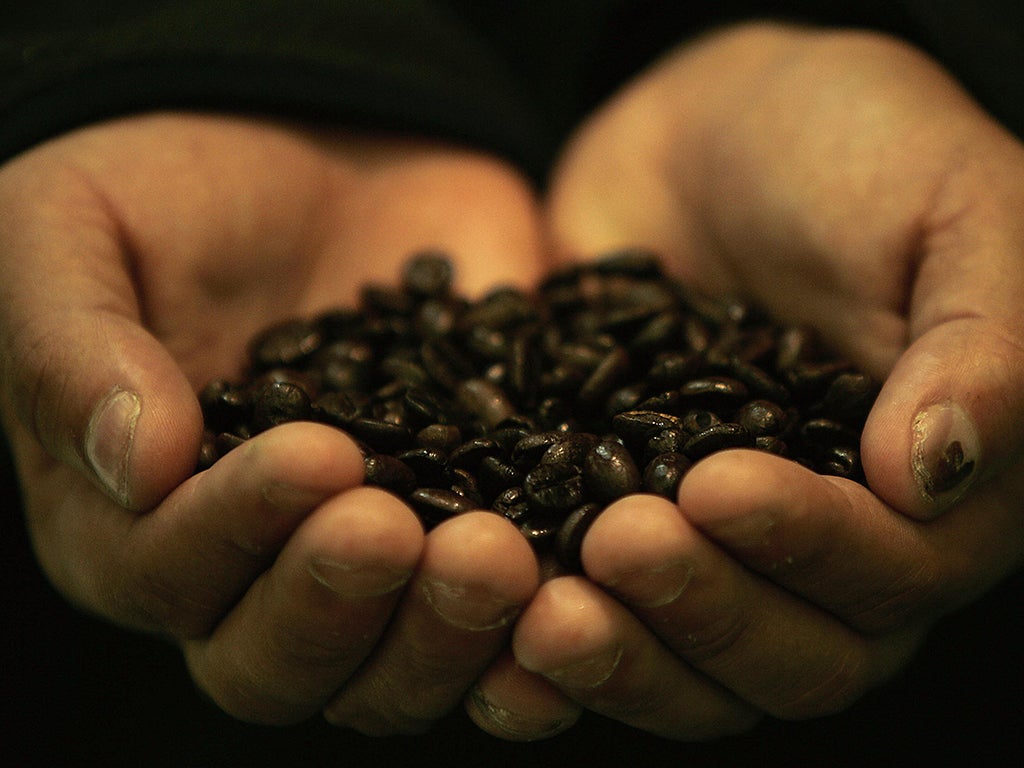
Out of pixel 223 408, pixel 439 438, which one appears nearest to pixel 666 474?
pixel 439 438

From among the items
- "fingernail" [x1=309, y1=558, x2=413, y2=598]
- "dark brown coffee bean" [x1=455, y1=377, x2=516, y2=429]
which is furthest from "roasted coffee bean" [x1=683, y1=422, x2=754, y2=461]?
"fingernail" [x1=309, y1=558, x2=413, y2=598]

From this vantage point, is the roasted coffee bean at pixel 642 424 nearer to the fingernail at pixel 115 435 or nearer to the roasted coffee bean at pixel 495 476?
the roasted coffee bean at pixel 495 476

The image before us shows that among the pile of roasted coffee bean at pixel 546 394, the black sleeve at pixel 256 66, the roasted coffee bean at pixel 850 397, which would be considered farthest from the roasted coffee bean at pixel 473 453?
the black sleeve at pixel 256 66

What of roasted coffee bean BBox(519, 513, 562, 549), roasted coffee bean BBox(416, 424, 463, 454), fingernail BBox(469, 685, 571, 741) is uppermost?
roasted coffee bean BBox(416, 424, 463, 454)

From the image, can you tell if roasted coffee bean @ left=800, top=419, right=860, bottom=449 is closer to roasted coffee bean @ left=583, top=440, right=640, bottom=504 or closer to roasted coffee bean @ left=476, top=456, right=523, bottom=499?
roasted coffee bean @ left=583, top=440, right=640, bottom=504

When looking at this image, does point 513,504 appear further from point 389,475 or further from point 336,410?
point 336,410

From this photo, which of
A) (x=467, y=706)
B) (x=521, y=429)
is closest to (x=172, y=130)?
(x=521, y=429)
